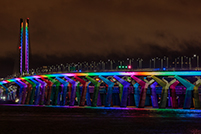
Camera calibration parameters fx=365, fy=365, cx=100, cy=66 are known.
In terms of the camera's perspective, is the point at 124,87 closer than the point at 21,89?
Yes

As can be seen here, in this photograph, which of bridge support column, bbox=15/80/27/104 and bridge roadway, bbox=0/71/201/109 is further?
bridge support column, bbox=15/80/27/104

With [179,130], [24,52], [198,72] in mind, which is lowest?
[179,130]

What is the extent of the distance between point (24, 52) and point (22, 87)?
Answer: 714 inches

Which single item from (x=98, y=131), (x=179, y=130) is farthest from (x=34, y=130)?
(x=179, y=130)

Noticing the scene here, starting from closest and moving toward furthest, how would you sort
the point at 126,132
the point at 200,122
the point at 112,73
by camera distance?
1. the point at 126,132
2. the point at 200,122
3. the point at 112,73

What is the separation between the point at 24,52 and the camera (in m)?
107

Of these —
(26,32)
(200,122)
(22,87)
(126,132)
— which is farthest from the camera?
(22,87)

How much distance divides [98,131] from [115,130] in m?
1.74

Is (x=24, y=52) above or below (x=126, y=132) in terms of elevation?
above

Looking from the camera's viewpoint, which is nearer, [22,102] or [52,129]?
[52,129]

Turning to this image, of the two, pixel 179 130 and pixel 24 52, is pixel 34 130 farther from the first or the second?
pixel 24 52

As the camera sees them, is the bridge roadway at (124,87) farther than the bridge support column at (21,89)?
No

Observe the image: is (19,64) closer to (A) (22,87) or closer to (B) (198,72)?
(A) (22,87)

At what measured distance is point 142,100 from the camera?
236 ft
